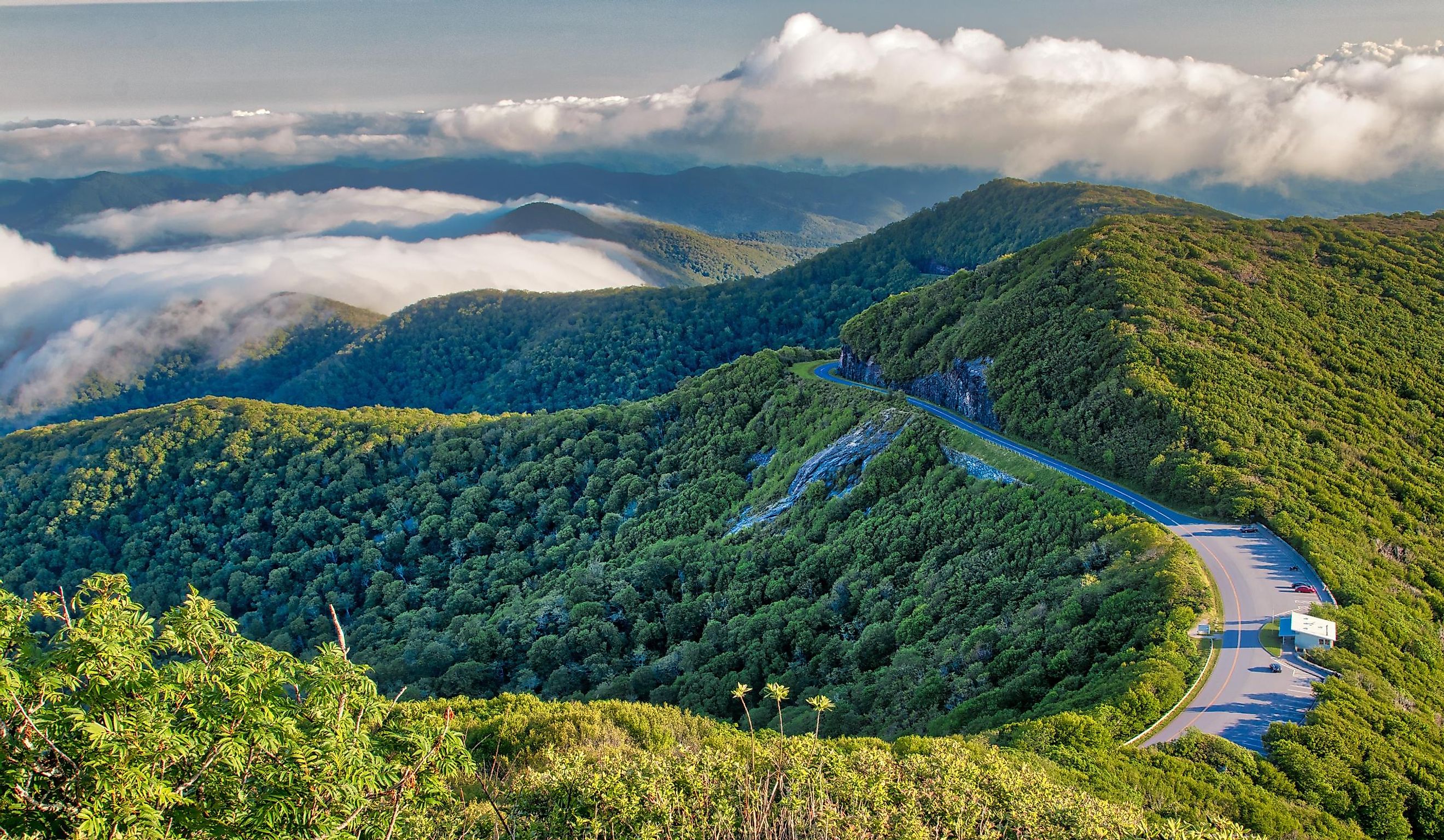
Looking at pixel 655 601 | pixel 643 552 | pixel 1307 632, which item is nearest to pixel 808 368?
pixel 643 552

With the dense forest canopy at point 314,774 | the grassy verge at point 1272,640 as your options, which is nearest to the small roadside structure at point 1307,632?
the grassy verge at point 1272,640

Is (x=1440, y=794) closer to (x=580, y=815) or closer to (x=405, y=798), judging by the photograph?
(x=580, y=815)

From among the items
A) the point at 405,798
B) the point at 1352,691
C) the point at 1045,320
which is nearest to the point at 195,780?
the point at 405,798

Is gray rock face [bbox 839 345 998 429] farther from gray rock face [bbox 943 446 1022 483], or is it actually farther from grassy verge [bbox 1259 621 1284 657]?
grassy verge [bbox 1259 621 1284 657]

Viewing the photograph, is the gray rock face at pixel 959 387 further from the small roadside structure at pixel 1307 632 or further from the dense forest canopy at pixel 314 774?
the dense forest canopy at pixel 314 774

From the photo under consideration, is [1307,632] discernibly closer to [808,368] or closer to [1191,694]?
[1191,694]
